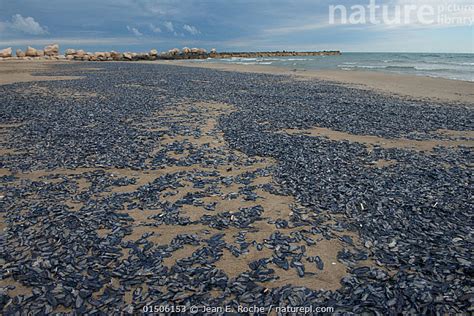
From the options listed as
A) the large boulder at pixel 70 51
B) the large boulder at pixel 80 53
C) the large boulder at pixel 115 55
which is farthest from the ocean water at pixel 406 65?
the large boulder at pixel 70 51

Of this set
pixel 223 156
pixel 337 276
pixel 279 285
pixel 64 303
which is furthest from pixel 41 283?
pixel 223 156

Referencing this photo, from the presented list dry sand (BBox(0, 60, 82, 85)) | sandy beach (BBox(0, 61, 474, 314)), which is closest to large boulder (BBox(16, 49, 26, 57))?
dry sand (BBox(0, 60, 82, 85))

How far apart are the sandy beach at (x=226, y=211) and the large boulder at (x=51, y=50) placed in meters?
71.8

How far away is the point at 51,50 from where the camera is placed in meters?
69.9

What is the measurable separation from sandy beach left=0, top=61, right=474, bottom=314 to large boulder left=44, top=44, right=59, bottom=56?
71.8 meters

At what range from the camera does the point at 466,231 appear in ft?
15.0

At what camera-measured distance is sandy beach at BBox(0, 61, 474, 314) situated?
11.7 ft

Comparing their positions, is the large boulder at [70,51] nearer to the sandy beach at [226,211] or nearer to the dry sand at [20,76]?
the dry sand at [20,76]

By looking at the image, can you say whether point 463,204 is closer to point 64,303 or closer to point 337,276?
point 337,276

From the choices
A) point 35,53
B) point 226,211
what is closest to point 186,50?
point 35,53

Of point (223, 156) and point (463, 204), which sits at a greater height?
point (223, 156)

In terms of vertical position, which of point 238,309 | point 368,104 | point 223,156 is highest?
point 368,104

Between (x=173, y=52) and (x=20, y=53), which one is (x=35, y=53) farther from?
(x=173, y=52)

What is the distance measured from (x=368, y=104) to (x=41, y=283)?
15.2 metres
